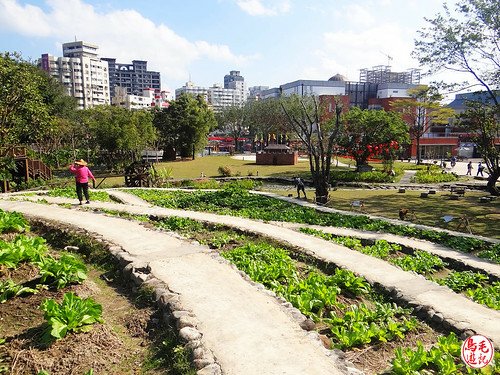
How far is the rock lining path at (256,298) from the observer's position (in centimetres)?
530

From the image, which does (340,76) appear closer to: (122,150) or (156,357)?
(122,150)

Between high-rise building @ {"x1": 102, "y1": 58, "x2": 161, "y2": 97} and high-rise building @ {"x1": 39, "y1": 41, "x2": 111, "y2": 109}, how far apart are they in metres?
33.7

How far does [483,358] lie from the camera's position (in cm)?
341

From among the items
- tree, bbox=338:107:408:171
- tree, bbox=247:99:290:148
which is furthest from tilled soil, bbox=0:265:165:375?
tree, bbox=247:99:290:148

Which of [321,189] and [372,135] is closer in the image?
[321,189]

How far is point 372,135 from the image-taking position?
38781 mm

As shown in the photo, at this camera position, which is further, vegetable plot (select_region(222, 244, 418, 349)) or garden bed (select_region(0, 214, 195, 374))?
vegetable plot (select_region(222, 244, 418, 349))

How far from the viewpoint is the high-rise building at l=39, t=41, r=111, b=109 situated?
128 metres

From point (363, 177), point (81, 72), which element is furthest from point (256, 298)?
point (81, 72)

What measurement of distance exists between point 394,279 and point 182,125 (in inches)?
1912

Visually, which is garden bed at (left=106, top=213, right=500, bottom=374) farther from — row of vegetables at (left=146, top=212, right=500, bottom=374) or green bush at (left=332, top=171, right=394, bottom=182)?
green bush at (left=332, top=171, right=394, bottom=182)

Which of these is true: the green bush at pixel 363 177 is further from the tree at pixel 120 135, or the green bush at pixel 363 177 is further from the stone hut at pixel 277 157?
the tree at pixel 120 135

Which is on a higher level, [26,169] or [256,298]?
[26,169]

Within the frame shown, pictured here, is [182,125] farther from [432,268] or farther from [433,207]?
[432,268]
